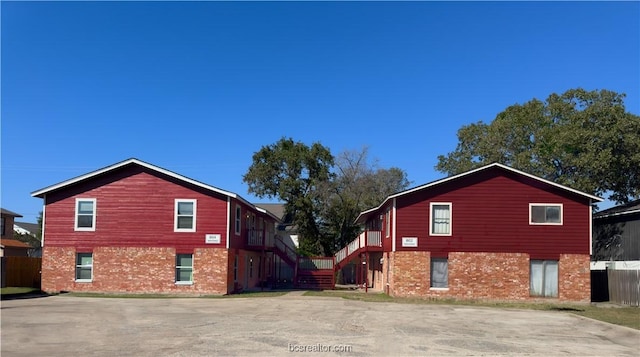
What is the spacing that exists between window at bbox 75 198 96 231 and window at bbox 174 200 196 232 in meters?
4.42

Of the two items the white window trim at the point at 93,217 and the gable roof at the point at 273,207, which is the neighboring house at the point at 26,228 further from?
the white window trim at the point at 93,217

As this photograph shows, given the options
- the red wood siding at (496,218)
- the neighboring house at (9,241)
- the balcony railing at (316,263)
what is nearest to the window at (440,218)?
the red wood siding at (496,218)

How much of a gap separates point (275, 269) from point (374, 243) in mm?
18189

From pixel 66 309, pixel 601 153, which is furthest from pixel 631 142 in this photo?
pixel 66 309

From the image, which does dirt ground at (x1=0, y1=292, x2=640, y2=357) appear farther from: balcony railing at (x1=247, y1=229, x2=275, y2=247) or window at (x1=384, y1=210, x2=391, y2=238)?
balcony railing at (x1=247, y1=229, x2=275, y2=247)

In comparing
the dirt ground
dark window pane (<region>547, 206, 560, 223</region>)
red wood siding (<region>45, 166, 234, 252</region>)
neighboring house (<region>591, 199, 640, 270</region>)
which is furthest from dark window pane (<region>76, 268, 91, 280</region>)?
neighboring house (<region>591, 199, 640, 270</region>)

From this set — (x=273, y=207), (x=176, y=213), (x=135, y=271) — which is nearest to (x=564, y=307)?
(x=176, y=213)

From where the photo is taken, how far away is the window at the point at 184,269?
31.9 metres

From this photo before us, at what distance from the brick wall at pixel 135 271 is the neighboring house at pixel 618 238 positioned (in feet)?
72.7

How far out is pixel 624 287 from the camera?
30.1m

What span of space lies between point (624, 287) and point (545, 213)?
506cm

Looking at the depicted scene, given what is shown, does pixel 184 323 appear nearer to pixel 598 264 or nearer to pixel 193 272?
pixel 193 272

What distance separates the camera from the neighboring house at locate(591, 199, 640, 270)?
111ft

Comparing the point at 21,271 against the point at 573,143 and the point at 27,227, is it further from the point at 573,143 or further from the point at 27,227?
the point at 27,227
